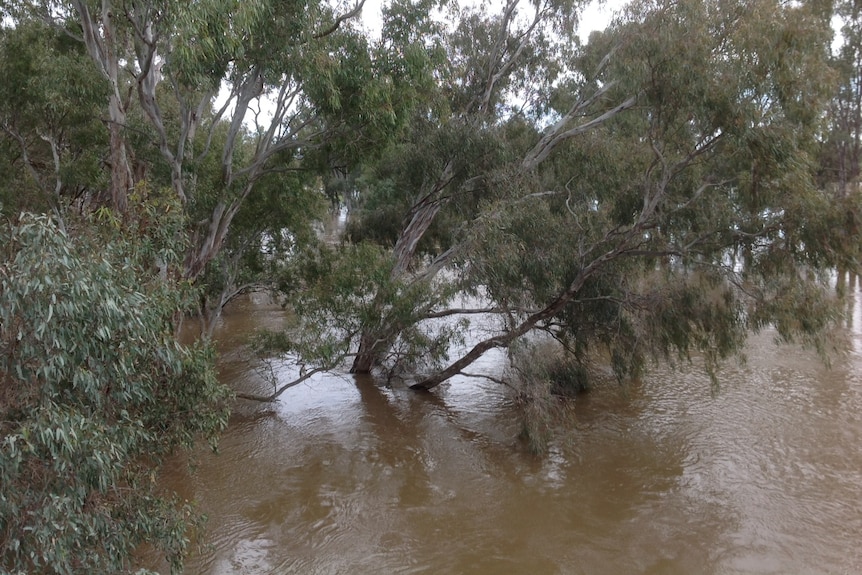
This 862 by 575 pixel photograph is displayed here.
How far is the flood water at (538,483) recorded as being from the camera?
6.96m

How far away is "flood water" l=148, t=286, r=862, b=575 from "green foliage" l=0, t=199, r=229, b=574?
2.19 metres

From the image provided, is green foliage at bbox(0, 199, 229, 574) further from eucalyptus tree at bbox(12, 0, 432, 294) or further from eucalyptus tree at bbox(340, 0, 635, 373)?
eucalyptus tree at bbox(340, 0, 635, 373)

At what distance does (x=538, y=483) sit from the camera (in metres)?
8.69

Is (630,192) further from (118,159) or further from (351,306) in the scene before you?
(118,159)

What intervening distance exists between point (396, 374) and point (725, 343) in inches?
256

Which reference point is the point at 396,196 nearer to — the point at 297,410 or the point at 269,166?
the point at 269,166

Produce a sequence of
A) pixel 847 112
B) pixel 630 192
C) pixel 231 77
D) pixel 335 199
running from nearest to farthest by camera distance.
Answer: pixel 231 77 < pixel 630 192 < pixel 335 199 < pixel 847 112

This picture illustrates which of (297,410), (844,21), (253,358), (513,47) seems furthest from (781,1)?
(844,21)

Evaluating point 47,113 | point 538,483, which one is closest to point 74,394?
point 538,483

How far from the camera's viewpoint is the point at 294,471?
9.10m

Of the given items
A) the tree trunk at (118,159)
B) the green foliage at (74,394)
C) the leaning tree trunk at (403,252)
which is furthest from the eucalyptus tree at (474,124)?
the green foliage at (74,394)

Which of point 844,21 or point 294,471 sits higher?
point 844,21

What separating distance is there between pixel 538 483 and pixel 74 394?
254 inches

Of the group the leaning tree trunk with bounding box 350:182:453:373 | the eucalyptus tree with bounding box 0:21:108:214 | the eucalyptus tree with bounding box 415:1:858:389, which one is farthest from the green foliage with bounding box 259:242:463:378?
the eucalyptus tree with bounding box 0:21:108:214
